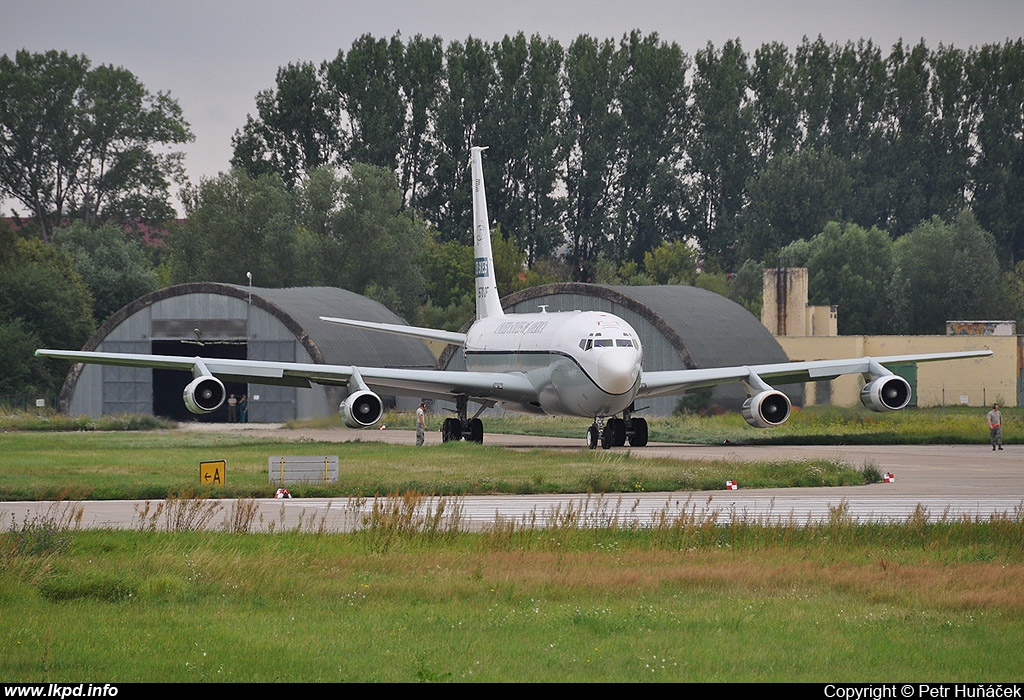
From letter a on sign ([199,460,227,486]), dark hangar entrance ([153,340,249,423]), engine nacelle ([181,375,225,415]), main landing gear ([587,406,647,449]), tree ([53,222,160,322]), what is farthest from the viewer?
tree ([53,222,160,322])

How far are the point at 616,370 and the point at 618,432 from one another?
4698 mm

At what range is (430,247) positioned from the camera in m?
111

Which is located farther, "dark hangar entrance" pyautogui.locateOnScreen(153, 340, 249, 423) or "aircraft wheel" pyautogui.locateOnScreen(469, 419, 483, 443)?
"dark hangar entrance" pyautogui.locateOnScreen(153, 340, 249, 423)

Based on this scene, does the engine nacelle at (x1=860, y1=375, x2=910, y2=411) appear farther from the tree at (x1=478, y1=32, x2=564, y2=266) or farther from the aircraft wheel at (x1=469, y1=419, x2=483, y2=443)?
the tree at (x1=478, y1=32, x2=564, y2=266)

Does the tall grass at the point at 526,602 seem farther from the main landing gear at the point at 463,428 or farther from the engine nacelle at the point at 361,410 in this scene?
the main landing gear at the point at 463,428

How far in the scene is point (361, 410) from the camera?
40438 millimetres

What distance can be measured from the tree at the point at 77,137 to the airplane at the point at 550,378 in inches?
3062

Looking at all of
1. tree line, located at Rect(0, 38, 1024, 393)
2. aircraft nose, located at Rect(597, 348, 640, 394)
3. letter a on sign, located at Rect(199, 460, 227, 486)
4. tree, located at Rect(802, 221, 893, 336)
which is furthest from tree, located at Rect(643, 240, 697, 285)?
letter a on sign, located at Rect(199, 460, 227, 486)

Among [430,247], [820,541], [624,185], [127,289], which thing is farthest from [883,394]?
[624,185]

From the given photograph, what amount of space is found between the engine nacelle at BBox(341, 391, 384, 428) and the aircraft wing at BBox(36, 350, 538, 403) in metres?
1.73

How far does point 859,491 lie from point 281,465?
12570 millimetres

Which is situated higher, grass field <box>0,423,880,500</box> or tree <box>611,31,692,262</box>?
tree <box>611,31,692,262</box>

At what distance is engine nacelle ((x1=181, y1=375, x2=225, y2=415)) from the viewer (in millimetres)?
40406

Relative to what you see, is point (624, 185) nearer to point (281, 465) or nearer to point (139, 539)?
point (281, 465)
